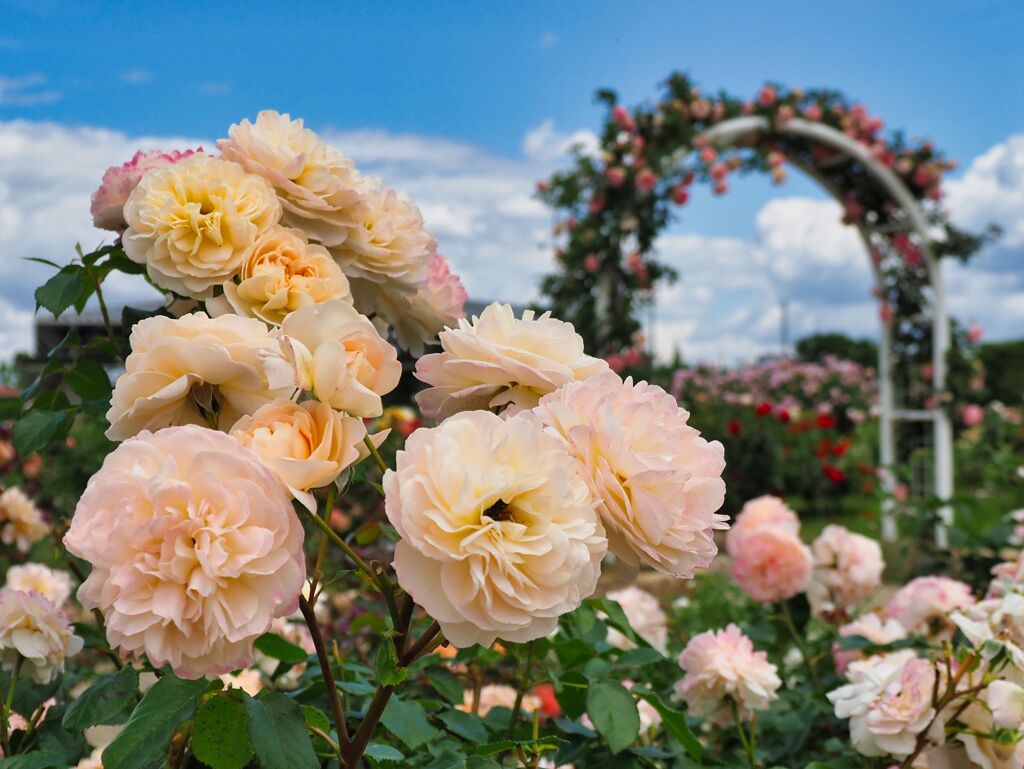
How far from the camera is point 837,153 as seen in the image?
20.2 ft

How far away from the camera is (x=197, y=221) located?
1.03 m

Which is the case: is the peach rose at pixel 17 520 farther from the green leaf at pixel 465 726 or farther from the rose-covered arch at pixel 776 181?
the rose-covered arch at pixel 776 181

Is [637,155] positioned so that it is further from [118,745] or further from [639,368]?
[118,745]

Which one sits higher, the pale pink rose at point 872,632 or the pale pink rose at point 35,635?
the pale pink rose at point 35,635

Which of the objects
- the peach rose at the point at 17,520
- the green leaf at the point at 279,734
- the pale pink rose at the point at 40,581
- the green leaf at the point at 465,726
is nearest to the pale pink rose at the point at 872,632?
the green leaf at the point at 465,726

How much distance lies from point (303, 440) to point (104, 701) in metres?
0.40

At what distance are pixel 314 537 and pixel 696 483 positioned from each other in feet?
10.3

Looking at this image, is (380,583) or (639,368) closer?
(380,583)

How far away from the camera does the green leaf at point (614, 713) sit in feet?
3.14

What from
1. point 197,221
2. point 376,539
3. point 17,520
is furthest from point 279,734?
point 17,520

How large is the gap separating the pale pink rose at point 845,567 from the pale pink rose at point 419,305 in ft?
3.35

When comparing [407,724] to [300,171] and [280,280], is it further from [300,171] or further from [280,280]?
[300,171]

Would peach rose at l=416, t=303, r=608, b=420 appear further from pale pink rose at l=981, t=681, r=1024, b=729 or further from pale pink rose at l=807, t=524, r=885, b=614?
pale pink rose at l=807, t=524, r=885, b=614

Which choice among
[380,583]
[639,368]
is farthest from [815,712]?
[639,368]
